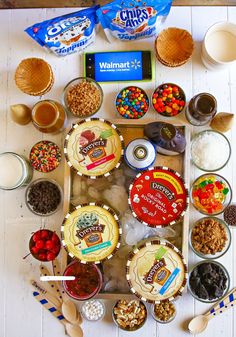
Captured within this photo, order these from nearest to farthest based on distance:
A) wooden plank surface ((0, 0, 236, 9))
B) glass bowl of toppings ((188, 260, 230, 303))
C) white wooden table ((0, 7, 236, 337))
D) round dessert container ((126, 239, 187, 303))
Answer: round dessert container ((126, 239, 187, 303)), glass bowl of toppings ((188, 260, 230, 303)), white wooden table ((0, 7, 236, 337)), wooden plank surface ((0, 0, 236, 9))

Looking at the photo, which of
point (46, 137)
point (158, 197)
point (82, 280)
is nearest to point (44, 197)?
point (46, 137)

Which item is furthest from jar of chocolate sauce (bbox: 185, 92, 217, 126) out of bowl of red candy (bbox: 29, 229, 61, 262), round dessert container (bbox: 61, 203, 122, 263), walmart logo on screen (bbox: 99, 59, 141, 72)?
bowl of red candy (bbox: 29, 229, 61, 262)

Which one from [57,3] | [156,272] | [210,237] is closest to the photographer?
[156,272]

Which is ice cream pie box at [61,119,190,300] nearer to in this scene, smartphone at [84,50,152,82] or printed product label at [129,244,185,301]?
printed product label at [129,244,185,301]

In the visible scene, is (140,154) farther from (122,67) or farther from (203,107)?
(122,67)

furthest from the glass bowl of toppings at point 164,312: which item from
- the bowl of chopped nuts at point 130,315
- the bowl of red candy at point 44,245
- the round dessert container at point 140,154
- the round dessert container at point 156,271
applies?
the round dessert container at point 140,154

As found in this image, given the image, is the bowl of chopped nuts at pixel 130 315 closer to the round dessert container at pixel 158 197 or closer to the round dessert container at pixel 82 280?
the round dessert container at pixel 82 280
